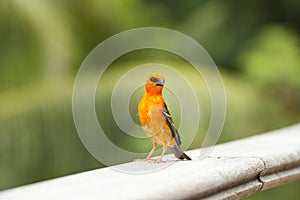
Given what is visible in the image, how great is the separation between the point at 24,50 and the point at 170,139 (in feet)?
6.26

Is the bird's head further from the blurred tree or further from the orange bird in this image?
the blurred tree

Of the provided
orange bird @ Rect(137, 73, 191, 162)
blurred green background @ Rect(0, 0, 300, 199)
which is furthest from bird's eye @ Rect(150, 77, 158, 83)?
blurred green background @ Rect(0, 0, 300, 199)

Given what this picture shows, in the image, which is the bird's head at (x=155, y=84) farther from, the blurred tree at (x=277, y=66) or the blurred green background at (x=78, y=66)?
the blurred tree at (x=277, y=66)

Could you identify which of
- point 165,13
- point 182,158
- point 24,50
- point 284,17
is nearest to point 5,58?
point 24,50

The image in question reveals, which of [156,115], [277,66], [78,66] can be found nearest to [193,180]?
[156,115]

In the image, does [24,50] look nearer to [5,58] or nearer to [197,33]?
[5,58]

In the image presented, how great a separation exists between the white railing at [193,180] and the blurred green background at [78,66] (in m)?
1.12

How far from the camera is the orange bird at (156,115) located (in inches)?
20.4

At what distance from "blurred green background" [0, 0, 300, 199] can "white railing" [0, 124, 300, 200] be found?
3.67ft

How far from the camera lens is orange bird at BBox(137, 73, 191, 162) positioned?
517 mm

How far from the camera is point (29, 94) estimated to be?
2.25 meters

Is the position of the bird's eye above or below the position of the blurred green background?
below

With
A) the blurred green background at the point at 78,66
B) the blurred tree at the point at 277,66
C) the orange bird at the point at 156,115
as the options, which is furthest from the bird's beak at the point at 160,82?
the blurred tree at the point at 277,66

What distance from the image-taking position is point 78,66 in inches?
95.2
